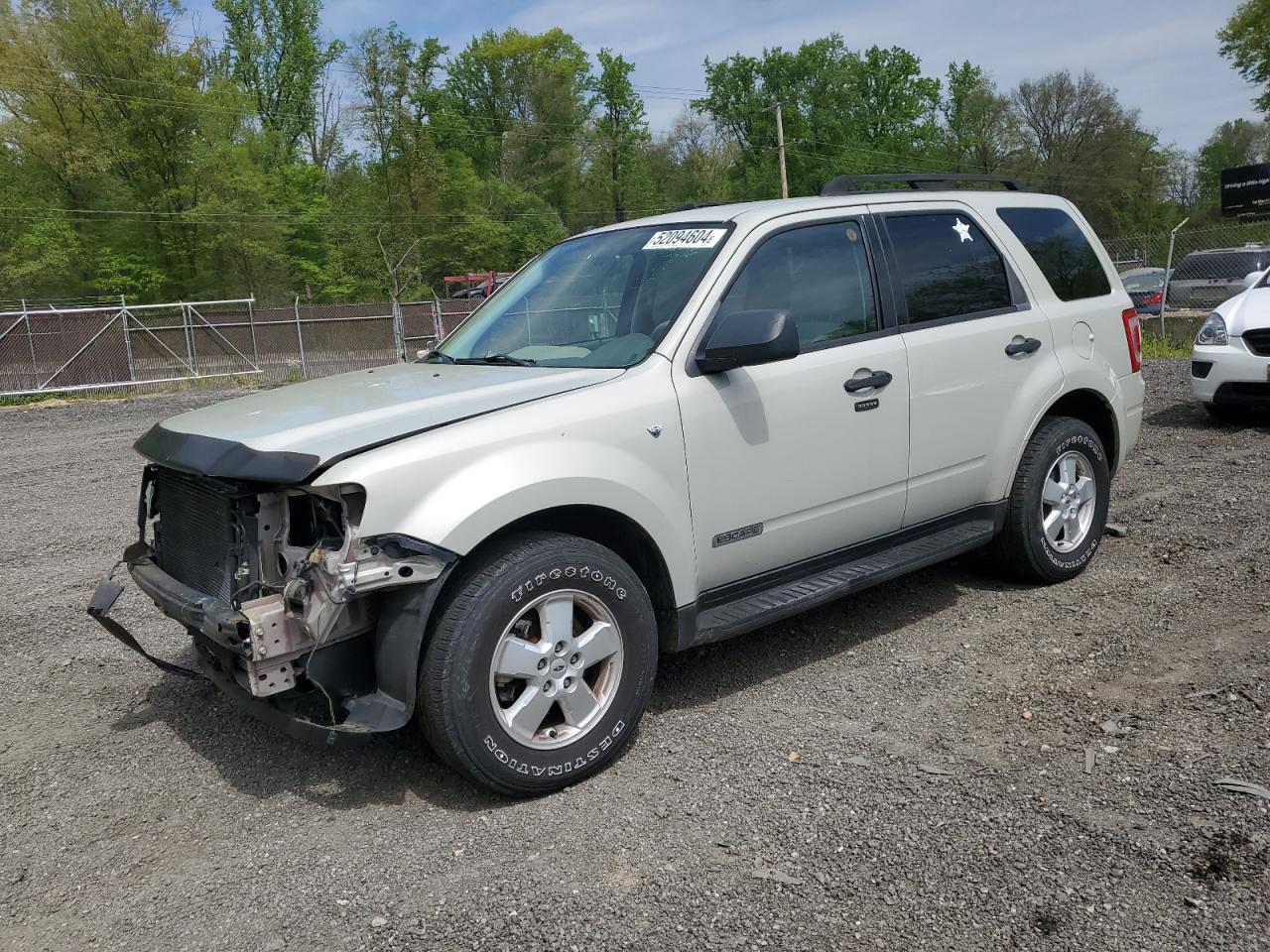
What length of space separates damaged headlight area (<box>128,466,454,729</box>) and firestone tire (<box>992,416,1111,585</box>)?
10.4 ft

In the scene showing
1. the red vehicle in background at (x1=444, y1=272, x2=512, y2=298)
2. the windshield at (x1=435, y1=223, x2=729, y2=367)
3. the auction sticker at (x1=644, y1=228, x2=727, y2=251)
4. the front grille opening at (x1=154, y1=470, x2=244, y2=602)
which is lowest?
the front grille opening at (x1=154, y1=470, x2=244, y2=602)

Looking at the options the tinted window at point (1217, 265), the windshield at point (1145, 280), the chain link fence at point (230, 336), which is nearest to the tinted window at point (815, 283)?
the chain link fence at point (230, 336)

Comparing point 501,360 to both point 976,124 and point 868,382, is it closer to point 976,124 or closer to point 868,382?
point 868,382

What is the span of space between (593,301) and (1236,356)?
723 cm

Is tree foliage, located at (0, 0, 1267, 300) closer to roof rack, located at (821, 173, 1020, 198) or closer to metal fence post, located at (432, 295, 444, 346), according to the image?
metal fence post, located at (432, 295, 444, 346)

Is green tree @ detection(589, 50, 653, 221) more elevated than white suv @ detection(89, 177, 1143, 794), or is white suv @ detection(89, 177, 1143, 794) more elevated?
green tree @ detection(589, 50, 653, 221)

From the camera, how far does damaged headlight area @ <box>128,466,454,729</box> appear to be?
309cm

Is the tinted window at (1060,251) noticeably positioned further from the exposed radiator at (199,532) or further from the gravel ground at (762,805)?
the exposed radiator at (199,532)

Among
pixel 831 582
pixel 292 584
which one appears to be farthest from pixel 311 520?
pixel 831 582

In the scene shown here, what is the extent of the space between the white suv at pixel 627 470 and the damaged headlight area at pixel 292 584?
10 mm

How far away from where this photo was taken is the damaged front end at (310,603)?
3.09 m

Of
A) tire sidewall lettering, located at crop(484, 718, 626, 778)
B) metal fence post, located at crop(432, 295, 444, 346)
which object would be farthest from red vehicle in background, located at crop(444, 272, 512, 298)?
tire sidewall lettering, located at crop(484, 718, 626, 778)

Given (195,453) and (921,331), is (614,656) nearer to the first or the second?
(195,453)

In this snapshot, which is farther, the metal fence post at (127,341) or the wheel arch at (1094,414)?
the metal fence post at (127,341)
